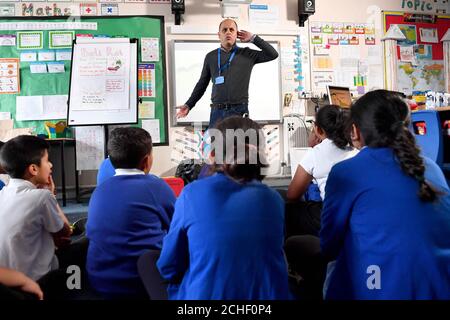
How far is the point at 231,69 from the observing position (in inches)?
120

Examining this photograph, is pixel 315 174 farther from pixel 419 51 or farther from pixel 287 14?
pixel 419 51

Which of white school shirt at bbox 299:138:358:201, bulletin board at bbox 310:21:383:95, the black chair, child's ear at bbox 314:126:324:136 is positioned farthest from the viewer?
bulletin board at bbox 310:21:383:95

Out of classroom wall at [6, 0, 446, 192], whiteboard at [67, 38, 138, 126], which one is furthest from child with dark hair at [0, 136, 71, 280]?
classroom wall at [6, 0, 446, 192]

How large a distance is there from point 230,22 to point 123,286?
2307 mm

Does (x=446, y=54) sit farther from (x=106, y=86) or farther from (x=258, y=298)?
(x=258, y=298)

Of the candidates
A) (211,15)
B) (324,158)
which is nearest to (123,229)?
(324,158)

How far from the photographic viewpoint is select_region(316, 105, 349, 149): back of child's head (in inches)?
71.2

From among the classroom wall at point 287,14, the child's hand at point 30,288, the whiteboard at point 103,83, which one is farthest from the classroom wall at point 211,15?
the child's hand at point 30,288

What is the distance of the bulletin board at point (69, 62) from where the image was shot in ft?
13.2

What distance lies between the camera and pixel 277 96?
450 cm

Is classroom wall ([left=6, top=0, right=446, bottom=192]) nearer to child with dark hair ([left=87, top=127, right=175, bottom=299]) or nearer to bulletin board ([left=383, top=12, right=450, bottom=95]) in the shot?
bulletin board ([left=383, top=12, right=450, bottom=95])

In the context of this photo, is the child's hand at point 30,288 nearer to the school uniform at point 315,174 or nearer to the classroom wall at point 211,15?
the school uniform at point 315,174

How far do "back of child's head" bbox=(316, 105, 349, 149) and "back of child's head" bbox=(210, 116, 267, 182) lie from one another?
2.78 ft

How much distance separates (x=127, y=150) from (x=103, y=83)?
2.37m
